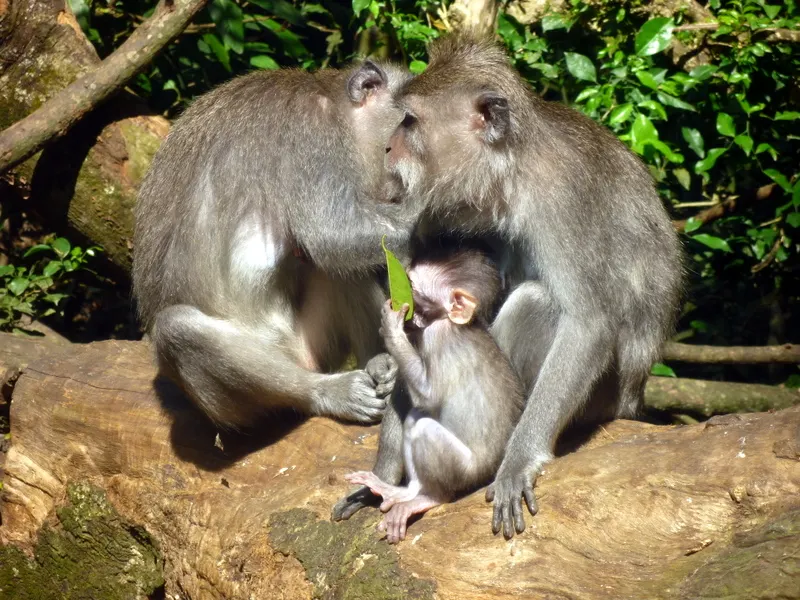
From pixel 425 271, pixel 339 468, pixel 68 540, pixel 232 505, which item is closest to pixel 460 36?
Answer: pixel 425 271

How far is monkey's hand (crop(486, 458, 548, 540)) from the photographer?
4090mm

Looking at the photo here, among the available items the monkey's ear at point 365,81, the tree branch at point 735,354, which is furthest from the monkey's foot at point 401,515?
the tree branch at point 735,354

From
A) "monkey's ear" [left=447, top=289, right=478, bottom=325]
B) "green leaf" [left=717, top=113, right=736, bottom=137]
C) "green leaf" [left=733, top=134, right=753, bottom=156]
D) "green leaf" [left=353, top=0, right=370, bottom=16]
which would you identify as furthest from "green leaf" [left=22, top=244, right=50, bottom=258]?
"green leaf" [left=733, top=134, right=753, bottom=156]

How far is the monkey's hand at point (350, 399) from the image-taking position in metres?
5.52

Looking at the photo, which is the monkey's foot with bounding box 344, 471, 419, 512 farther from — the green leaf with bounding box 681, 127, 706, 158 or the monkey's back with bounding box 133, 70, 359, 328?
the green leaf with bounding box 681, 127, 706, 158

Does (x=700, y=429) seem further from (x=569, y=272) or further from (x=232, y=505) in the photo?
(x=232, y=505)

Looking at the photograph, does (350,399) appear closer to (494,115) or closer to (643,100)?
(494,115)

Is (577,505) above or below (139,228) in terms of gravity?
below

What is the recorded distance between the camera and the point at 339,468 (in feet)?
16.8

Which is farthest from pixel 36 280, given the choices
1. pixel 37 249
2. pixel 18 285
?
pixel 37 249

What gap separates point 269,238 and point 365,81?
110cm

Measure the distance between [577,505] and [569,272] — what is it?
121 cm

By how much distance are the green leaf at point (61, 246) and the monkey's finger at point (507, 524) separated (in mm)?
4507

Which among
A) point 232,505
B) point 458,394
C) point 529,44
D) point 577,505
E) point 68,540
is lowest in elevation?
point 68,540
